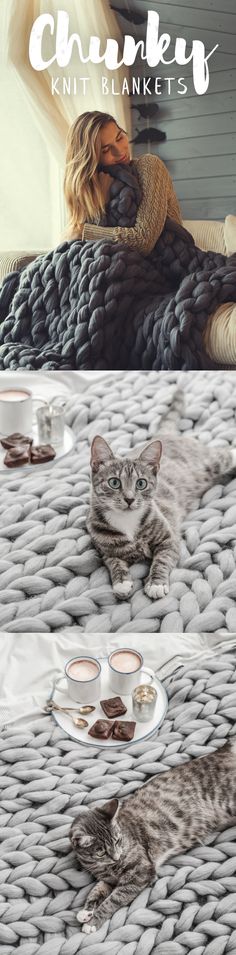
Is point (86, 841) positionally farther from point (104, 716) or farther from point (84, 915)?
point (104, 716)

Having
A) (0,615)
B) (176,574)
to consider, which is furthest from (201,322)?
(0,615)

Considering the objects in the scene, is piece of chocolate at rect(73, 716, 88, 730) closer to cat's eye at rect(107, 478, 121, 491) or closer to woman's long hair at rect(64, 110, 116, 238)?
cat's eye at rect(107, 478, 121, 491)

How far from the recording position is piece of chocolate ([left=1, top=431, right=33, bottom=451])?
2080mm

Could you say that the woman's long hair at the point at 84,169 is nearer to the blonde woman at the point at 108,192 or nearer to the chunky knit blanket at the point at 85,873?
the blonde woman at the point at 108,192

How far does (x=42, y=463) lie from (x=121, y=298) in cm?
71

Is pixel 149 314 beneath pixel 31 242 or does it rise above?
beneath

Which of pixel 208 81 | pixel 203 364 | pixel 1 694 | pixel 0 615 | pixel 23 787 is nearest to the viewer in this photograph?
pixel 23 787

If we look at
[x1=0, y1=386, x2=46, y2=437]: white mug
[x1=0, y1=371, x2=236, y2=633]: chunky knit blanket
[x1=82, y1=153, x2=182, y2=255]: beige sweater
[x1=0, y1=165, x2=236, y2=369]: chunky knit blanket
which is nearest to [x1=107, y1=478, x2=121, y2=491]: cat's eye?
[x1=0, y1=371, x2=236, y2=633]: chunky knit blanket

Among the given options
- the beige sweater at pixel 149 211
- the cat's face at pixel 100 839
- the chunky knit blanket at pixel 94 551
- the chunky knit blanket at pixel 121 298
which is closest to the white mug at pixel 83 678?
the chunky knit blanket at pixel 94 551

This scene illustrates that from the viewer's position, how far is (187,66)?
2.38 meters

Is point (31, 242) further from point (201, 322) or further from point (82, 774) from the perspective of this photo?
point (82, 774)

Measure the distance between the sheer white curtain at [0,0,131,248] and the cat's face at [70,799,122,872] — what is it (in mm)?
1755

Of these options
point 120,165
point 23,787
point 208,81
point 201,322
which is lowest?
point 23,787

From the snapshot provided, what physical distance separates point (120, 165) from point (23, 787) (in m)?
1.70
